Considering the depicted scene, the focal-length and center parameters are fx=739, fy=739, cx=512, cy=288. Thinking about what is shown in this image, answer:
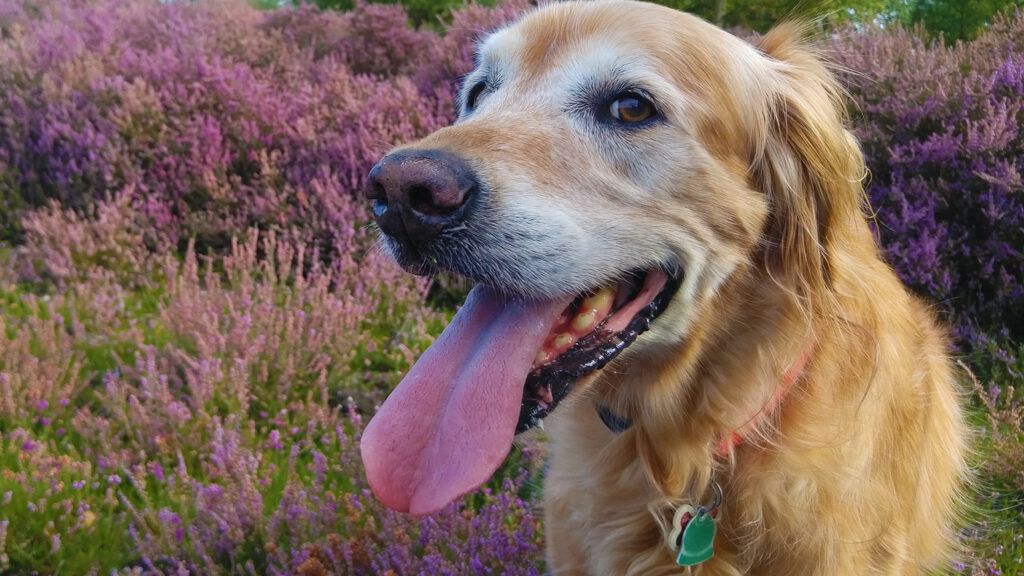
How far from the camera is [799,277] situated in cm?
174

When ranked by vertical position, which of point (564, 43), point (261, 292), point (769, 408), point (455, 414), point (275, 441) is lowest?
point (275, 441)

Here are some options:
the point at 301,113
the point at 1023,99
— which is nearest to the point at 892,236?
the point at 1023,99

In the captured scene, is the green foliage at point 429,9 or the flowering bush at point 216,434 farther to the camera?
the green foliage at point 429,9

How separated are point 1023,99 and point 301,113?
→ 419 cm

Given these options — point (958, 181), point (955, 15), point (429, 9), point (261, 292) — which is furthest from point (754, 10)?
point (261, 292)

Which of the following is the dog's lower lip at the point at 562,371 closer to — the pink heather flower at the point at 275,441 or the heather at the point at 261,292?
the heather at the point at 261,292

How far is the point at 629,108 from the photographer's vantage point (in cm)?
176

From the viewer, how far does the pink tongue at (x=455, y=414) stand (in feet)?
4.97

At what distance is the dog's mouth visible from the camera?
1.52m

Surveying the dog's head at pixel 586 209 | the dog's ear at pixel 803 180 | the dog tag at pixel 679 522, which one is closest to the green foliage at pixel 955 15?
the dog's ear at pixel 803 180

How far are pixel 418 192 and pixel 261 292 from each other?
221cm

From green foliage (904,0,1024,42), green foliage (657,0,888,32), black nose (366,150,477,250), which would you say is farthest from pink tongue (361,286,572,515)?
green foliage (904,0,1024,42)

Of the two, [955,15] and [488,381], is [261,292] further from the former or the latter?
[955,15]

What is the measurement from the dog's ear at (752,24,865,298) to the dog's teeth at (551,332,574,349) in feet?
1.74
